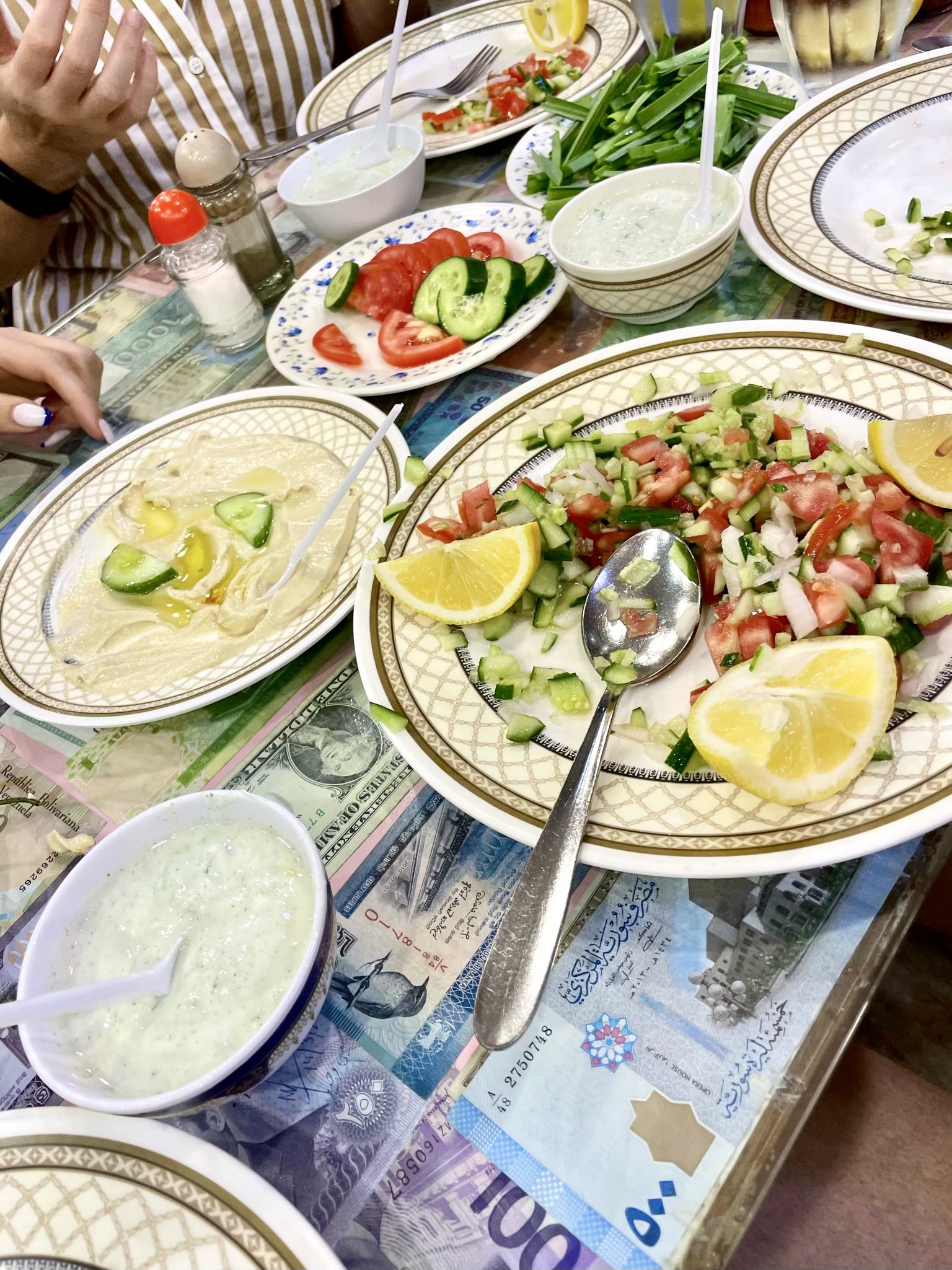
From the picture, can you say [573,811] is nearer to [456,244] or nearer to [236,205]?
[456,244]

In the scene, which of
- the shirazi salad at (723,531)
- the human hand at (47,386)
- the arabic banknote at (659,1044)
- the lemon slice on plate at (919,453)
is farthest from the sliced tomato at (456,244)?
the arabic banknote at (659,1044)

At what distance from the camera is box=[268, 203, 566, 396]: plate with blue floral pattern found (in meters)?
1.75

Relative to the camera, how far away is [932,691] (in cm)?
98

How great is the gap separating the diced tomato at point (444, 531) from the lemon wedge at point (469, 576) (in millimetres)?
78

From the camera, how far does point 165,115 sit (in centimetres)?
299

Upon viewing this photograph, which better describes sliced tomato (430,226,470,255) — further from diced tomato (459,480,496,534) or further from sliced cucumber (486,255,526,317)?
diced tomato (459,480,496,534)

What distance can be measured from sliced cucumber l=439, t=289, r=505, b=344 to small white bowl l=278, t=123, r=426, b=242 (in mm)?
499

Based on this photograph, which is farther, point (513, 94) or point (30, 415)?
point (513, 94)

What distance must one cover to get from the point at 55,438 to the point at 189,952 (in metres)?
1.65

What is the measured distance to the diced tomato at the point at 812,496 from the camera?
1.16 metres

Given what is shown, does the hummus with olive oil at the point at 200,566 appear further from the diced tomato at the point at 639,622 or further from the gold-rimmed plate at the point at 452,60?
the gold-rimmed plate at the point at 452,60

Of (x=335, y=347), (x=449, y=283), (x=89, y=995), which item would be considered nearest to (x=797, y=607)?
(x=89, y=995)

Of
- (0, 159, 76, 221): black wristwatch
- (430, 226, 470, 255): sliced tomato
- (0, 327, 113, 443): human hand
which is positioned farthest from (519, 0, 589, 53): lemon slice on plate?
(0, 327, 113, 443): human hand

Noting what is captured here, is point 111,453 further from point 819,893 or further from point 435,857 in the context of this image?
point 819,893
